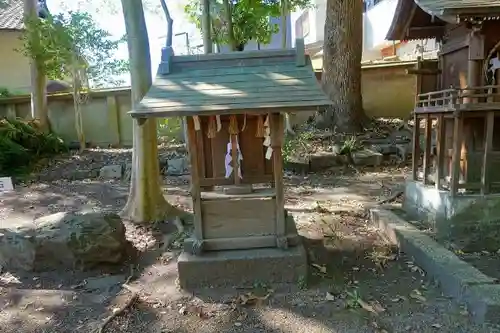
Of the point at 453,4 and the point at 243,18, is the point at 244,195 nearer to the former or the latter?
the point at 453,4

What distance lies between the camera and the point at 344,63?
12664 millimetres

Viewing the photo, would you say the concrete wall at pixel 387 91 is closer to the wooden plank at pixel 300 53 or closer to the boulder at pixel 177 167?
the boulder at pixel 177 167

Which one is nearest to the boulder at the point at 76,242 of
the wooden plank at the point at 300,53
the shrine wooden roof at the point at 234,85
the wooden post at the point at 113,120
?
the shrine wooden roof at the point at 234,85

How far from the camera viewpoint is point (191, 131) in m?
4.71

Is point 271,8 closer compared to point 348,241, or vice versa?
point 348,241

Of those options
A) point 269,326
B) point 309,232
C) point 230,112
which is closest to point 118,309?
point 269,326

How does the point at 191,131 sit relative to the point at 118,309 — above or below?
above

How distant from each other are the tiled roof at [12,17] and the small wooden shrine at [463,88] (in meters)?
18.1

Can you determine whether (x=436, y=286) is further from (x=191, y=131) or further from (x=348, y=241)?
(x=191, y=131)

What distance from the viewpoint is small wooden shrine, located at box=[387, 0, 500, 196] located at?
18.6 feet

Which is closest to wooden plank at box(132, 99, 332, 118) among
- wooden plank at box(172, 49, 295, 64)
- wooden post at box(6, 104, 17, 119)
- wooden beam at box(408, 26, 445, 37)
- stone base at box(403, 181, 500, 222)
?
wooden plank at box(172, 49, 295, 64)

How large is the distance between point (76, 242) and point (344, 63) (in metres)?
9.84

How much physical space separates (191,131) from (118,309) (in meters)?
2.03

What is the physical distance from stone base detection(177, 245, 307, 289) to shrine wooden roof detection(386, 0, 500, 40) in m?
3.72
